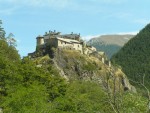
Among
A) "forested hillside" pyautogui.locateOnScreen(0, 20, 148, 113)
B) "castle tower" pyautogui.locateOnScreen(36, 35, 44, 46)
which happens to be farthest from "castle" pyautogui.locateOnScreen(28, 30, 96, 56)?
"forested hillside" pyautogui.locateOnScreen(0, 20, 148, 113)

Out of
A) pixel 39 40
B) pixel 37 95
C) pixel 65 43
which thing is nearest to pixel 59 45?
pixel 65 43

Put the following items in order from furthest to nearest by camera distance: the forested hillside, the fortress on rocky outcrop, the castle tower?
the castle tower < the fortress on rocky outcrop < the forested hillside

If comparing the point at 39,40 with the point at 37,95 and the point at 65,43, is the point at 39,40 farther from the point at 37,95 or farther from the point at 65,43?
the point at 37,95

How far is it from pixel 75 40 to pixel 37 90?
82850mm

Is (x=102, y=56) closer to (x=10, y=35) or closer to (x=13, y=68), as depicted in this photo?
(x=10, y=35)

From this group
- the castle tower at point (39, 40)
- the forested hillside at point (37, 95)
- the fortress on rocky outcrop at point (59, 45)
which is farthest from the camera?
the castle tower at point (39, 40)

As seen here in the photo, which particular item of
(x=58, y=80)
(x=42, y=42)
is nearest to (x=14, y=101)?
(x=58, y=80)

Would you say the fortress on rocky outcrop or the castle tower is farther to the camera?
the castle tower

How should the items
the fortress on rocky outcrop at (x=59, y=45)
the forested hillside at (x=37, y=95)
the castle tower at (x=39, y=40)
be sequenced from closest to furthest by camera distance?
the forested hillside at (x=37, y=95), the fortress on rocky outcrop at (x=59, y=45), the castle tower at (x=39, y=40)

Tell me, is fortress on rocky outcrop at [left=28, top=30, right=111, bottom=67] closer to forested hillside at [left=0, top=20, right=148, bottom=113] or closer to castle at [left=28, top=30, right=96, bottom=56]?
castle at [left=28, top=30, right=96, bottom=56]

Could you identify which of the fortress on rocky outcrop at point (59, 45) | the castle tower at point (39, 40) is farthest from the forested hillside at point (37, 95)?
the castle tower at point (39, 40)

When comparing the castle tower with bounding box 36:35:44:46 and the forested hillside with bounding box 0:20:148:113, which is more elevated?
the castle tower with bounding box 36:35:44:46

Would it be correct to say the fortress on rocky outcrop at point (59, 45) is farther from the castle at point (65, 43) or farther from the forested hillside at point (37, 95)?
the forested hillside at point (37, 95)

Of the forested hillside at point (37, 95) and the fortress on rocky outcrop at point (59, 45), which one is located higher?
the fortress on rocky outcrop at point (59, 45)
